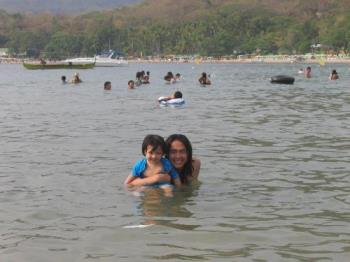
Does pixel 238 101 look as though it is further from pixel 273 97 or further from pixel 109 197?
pixel 109 197

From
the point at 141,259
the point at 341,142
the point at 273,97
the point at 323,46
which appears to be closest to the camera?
the point at 141,259

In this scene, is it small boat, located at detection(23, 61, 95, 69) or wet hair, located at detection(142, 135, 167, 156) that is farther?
small boat, located at detection(23, 61, 95, 69)

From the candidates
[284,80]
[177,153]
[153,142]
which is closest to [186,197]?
[177,153]

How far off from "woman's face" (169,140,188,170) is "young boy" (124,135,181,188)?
99 mm

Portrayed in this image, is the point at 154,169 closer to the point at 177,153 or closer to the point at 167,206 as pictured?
the point at 177,153

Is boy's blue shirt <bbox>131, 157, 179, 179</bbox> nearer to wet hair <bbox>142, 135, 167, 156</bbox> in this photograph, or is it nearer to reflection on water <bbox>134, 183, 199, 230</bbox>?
reflection on water <bbox>134, 183, 199, 230</bbox>

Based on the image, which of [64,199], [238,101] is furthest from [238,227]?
[238,101]

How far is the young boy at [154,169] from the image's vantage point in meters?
9.23

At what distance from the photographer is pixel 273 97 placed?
32.2m

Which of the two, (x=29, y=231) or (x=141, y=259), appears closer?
(x=141, y=259)

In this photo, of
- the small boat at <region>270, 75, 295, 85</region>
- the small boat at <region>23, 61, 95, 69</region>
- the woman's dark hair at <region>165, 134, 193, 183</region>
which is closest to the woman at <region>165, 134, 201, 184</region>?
the woman's dark hair at <region>165, 134, 193, 183</region>

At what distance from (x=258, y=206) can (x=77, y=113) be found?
16.2 metres

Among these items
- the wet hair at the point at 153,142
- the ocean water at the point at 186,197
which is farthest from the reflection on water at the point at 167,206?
the wet hair at the point at 153,142

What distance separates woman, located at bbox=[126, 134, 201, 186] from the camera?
9.55 meters
